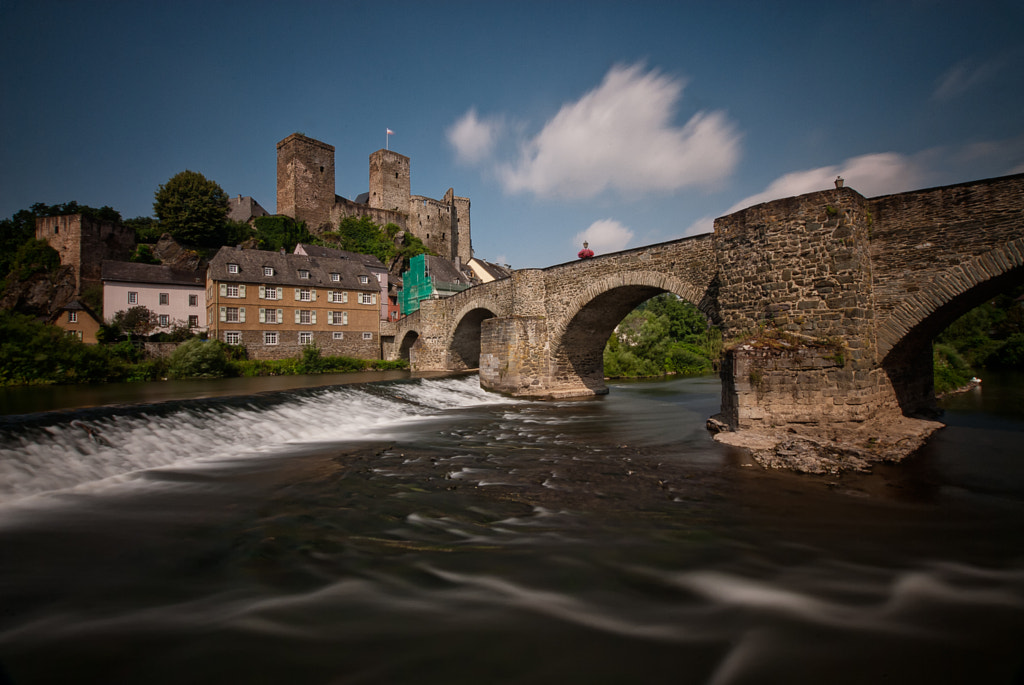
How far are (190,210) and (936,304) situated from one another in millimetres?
44730

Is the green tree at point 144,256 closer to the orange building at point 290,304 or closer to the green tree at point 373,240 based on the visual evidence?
the orange building at point 290,304

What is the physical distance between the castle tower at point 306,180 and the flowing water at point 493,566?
44545mm

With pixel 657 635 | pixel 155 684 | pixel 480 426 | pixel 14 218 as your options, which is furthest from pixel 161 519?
pixel 14 218

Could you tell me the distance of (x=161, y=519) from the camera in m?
4.35

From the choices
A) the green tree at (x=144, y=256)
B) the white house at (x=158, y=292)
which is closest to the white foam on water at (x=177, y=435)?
the white house at (x=158, y=292)

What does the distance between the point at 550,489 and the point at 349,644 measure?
306 centimetres

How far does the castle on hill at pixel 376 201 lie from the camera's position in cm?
4662

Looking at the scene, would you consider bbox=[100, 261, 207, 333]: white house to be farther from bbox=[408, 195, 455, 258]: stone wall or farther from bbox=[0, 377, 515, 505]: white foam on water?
bbox=[408, 195, 455, 258]: stone wall

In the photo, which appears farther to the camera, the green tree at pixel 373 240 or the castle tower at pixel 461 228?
the castle tower at pixel 461 228

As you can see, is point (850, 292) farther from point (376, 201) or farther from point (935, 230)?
point (376, 201)

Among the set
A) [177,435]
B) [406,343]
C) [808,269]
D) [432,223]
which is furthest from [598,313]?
[432,223]

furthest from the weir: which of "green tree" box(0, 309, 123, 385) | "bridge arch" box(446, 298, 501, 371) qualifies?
"green tree" box(0, 309, 123, 385)

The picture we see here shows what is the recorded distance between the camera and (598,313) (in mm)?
14969

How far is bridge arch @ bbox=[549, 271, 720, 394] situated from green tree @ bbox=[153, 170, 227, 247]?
115 ft
